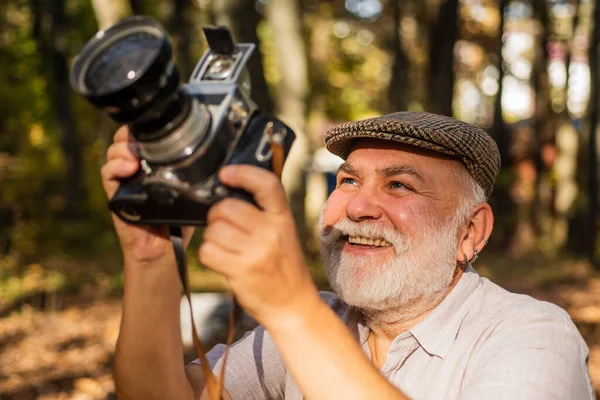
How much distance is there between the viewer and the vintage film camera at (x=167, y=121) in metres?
1.58

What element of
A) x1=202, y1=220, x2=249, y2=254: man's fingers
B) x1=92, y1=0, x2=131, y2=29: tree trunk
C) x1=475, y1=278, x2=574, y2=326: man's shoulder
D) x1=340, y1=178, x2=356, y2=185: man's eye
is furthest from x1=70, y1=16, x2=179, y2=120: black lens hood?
x1=92, y1=0, x2=131, y2=29: tree trunk

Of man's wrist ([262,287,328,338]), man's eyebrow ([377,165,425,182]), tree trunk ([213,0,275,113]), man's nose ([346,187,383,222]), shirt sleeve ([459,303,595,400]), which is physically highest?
man's wrist ([262,287,328,338])

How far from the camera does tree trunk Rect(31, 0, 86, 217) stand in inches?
565

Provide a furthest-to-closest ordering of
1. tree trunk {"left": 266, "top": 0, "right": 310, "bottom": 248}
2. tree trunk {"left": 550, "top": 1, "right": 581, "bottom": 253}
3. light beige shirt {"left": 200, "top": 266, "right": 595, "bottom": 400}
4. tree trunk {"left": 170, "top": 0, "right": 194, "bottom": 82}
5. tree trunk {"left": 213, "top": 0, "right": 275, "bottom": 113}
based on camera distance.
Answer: tree trunk {"left": 550, "top": 1, "right": 581, "bottom": 253}
tree trunk {"left": 170, "top": 0, "right": 194, "bottom": 82}
tree trunk {"left": 266, "top": 0, "right": 310, "bottom": 248}
tree trunk {"left": 213, "top": 0, "right": 275, "bottom": 113}
light beige shirt {"left": 200, "top": 266, "right": 595, "bottom": 400}

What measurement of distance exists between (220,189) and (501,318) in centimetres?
101

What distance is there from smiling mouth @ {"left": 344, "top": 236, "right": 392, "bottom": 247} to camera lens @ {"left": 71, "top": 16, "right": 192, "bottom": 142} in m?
0.96

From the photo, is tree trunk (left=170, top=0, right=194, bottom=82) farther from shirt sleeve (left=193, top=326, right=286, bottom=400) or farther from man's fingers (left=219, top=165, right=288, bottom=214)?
man's fingers (left=219, top=165, right=288, bottom=214)

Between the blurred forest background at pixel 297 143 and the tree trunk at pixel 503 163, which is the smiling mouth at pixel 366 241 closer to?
the blurred forest background at pixel 297 143

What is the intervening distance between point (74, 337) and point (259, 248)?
601cm

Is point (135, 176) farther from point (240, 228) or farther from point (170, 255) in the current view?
point (240, 228)

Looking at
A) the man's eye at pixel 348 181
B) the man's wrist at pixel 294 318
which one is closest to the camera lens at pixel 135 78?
the man's wrist at pixel 294 318

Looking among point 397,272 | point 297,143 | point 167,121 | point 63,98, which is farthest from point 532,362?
point 63,98

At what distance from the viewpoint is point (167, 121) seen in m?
1.64

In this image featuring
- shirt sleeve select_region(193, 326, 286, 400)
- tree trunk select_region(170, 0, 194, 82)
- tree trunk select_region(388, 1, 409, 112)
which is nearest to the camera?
shirt sleeve select_region(193, 326, 286, 400)
